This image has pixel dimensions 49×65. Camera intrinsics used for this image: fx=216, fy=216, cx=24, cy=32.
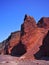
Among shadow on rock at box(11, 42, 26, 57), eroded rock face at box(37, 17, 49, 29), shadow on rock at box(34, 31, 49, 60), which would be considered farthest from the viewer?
eroded rock face at box(37, 17, 49, 29)

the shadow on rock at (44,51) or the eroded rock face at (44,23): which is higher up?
the eroded rock face at (44,23)

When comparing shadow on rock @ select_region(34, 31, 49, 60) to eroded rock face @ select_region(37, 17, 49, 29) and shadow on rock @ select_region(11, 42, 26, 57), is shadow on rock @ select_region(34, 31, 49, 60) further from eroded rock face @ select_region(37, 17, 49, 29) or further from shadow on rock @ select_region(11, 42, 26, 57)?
eroded rock face @ select_region(37, 17, 49, 29)

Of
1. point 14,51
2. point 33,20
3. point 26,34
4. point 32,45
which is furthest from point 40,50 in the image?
point 14,51

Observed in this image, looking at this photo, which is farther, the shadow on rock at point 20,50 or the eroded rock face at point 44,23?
the eroded rock face at point 44,23

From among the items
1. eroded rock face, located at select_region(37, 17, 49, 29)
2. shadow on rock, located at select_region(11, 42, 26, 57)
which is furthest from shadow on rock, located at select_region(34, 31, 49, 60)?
eroded rock face, located at select_region(37, 17, 49, 29)

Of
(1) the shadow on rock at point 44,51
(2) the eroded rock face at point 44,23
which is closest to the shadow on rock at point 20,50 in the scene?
(2) the eroded rock face at point 44,23

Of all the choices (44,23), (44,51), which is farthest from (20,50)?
(44,51)

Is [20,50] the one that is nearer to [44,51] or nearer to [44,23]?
[44,23]

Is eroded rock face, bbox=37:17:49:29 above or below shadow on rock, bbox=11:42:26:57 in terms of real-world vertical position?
above

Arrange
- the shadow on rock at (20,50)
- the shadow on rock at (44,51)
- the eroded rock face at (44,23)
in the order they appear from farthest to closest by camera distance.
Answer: the eroded rock face at (44,23) < the shadow on rock at (20,50) < the shadow on rock at (44,51)

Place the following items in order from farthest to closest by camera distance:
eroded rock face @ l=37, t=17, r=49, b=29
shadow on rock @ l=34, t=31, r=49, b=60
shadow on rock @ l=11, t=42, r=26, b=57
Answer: eroded rock face @ l=37, t=17, r=49, b=29 → shadow on rock @ l=11, t=42, r=26, b=57 → shadow on rock @ l=34, t=31, r=49, b=60

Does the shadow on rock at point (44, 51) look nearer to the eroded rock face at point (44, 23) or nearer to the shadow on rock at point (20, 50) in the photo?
the shadow on rock at point (20, 50)

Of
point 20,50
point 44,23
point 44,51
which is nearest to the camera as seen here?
point 44,51

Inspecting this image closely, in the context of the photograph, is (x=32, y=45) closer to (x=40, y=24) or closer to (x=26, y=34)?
(x=26, y=34)
